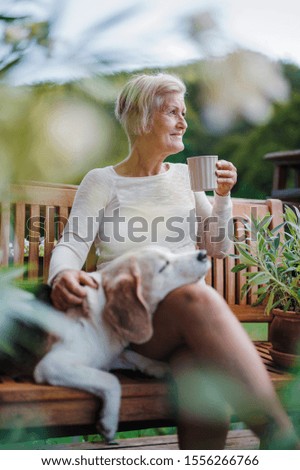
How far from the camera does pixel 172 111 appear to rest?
0.79 metres

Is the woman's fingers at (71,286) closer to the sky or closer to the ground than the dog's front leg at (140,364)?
closer to the sky

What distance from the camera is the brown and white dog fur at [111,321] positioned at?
63 cm

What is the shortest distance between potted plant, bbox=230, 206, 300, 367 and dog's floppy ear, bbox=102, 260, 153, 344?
23 cm

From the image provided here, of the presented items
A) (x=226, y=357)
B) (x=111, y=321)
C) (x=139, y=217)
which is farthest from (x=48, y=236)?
(x=226, y=357)

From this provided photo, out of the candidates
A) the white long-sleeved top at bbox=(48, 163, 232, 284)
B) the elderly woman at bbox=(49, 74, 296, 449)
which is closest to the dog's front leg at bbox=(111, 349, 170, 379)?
the elderly woman at bbox=(49, 74, 296, 449)

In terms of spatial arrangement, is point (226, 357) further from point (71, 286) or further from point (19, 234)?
point (19, 234)

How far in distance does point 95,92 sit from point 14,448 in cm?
55

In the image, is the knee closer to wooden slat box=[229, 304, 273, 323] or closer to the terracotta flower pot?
the terracotta flower pot

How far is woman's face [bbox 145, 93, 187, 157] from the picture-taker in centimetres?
79

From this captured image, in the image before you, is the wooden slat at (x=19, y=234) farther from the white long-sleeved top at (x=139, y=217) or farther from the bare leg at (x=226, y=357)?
the bare leg at (x=226, y=357)

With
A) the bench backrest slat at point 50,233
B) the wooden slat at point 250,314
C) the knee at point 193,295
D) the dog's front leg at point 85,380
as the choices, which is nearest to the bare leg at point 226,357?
the knee at point 193,295

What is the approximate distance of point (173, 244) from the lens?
784mm

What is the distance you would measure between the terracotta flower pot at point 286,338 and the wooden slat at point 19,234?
403 mm

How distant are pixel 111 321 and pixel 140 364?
8cm
